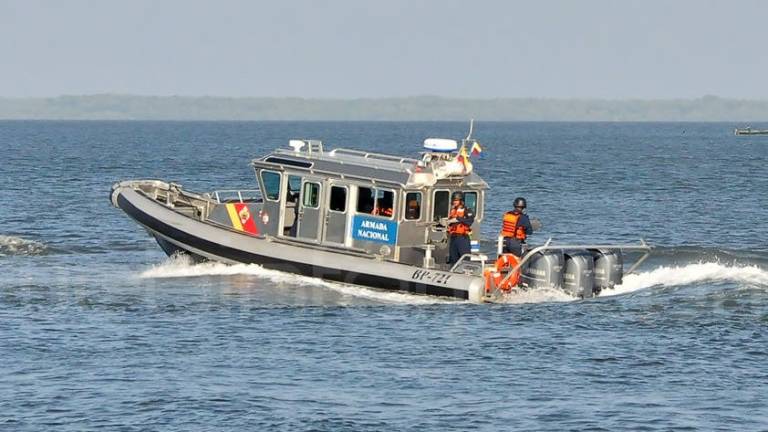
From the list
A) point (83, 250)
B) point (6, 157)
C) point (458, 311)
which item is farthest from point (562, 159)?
point (458, 311)

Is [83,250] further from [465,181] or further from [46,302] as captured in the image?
[465,181]

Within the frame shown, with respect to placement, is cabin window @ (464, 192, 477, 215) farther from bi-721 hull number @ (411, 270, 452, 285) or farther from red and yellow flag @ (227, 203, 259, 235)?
red and yellow flag @ (227, 203, 259, 235)

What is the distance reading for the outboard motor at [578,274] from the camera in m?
27.2

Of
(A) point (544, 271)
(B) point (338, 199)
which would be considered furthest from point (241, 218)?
(A) point (544, 271)

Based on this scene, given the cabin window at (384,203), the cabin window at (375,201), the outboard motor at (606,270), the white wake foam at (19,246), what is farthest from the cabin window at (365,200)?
the white wake foam at (19,246)

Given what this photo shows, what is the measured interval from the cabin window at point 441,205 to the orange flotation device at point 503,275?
72.8 inches

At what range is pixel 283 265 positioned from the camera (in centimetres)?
2889

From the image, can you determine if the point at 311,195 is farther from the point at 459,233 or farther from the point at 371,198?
the point at 459,233

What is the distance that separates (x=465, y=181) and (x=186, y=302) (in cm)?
626

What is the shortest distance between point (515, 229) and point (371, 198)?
9.99 ft

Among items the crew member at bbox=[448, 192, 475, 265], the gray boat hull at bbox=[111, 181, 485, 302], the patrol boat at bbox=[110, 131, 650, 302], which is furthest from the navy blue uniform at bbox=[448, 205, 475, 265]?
the gray boat hull at bbox=[111, 181, 485, 302]

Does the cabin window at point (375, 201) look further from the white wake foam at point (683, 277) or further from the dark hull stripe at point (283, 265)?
the white wake foam at point (683, 277)

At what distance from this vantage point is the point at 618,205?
5497 cm

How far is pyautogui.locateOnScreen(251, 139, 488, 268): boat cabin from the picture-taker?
27.8 m
